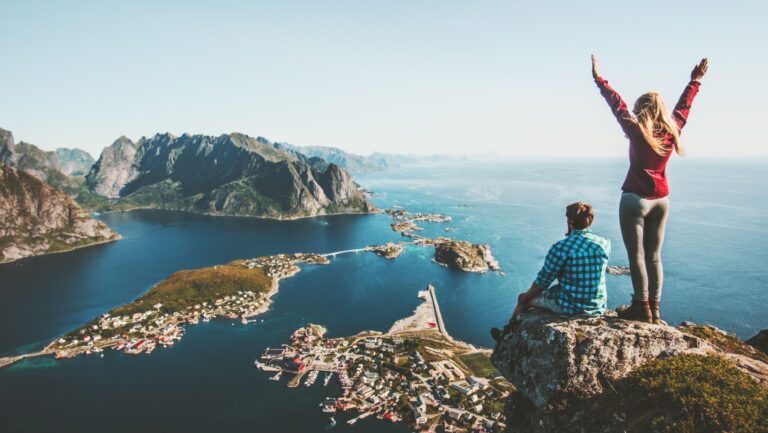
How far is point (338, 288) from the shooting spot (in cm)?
10006

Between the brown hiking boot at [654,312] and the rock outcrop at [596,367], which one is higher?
the brown hiking boot at [654,312]

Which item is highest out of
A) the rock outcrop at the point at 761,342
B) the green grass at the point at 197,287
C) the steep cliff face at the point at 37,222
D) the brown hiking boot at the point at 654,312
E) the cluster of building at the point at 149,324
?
the brown hiking boot at the point at 654,312

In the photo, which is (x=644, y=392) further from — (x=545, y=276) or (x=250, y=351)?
(x=250, y=351)

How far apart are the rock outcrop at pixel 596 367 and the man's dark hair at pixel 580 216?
5.53 ft

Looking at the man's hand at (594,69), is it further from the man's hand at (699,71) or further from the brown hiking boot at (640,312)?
the brown hiking boot at (640,312)

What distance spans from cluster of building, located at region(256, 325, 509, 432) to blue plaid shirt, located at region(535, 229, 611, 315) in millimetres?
44861

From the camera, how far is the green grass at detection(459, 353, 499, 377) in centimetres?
5741

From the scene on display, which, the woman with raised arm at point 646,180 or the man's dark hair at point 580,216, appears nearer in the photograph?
the woman with raised arm at point 646,180

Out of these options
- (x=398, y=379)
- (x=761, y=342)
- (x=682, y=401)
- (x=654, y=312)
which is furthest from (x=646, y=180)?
(x=398, y=379)

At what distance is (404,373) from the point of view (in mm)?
57188

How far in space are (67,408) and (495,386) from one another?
62.2m

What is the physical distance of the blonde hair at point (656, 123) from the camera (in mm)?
6164

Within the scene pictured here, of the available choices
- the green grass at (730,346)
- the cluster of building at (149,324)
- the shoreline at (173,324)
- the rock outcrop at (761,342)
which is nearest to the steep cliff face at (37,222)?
the shoreline at (173,324)

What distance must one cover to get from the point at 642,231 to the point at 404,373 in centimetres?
5596
